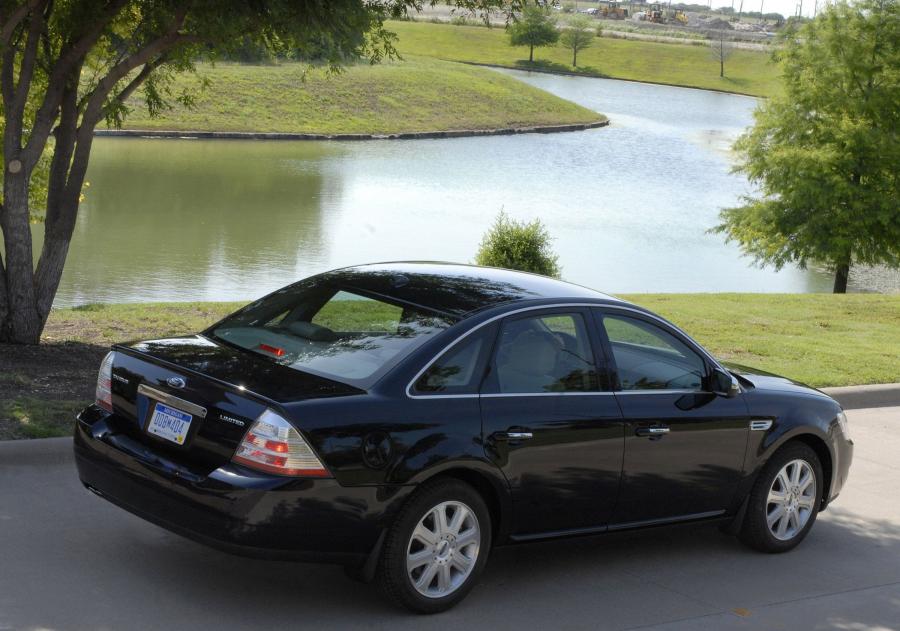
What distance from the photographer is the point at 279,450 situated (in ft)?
16.6

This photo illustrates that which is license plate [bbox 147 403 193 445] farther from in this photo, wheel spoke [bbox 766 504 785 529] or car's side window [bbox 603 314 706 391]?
wheel spoke [bbox 766 504 785 529]

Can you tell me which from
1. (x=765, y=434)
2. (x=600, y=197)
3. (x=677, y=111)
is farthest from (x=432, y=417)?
(x=677, y=111)

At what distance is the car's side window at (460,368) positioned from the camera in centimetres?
552

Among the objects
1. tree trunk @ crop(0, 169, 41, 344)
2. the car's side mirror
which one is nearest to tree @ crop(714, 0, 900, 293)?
tree trunk @ crop(0, 169, 41, 344)

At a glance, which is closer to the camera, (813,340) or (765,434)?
(765,434)

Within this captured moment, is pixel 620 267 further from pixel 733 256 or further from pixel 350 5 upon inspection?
pixel 350 5

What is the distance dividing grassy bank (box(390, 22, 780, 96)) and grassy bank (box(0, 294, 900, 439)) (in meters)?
94.6

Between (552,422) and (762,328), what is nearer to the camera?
(552,422)

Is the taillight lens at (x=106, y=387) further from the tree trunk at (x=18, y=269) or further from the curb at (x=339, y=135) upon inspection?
the curb at (x=339, y=135)

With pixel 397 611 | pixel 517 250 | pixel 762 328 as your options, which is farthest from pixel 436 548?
pixel 517 250

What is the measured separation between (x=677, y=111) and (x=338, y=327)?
294 ft

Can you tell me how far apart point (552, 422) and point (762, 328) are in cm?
1074

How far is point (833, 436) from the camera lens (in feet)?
23.9

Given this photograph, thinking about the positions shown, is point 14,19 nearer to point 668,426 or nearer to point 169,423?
point 169,423
